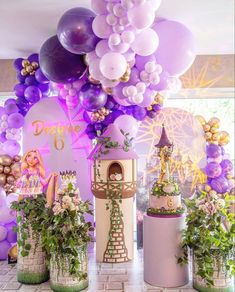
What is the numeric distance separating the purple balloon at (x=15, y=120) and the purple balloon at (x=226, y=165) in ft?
7.94

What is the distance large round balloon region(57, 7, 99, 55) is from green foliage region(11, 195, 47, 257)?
143 centimetres

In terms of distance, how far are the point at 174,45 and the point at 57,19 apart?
1.19 m

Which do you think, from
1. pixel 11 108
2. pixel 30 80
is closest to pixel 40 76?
pixel 30 80

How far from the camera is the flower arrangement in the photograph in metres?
2.94

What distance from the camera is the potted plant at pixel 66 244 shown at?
2945mm

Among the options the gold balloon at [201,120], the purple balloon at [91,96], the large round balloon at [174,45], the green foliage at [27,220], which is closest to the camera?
the green foliage at [27,220]

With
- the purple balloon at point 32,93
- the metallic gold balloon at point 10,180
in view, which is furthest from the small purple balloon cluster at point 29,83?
the metallic gold balloon at point 10,180

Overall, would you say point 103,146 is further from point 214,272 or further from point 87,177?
point 214,272

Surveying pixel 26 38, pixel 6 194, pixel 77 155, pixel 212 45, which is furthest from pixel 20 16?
pixel 212 45

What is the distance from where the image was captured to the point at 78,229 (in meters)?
3.01

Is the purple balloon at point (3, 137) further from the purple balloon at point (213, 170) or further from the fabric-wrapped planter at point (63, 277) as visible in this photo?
the purple balloon at point (213, 170)

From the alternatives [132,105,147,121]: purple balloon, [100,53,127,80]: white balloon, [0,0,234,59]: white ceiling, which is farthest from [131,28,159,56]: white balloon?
[132,105,147,121]: purple balloon

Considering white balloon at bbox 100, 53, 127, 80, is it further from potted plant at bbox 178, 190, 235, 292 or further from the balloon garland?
the balloon garland

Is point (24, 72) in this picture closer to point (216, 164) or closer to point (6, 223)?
point (6, 223)
